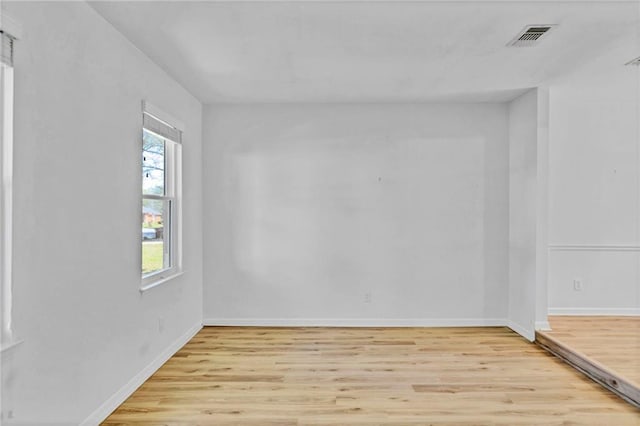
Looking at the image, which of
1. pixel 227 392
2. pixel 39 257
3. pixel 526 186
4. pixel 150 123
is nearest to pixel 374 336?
pixel 227 392

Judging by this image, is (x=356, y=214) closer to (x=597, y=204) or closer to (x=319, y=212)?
(x=319, y=212)

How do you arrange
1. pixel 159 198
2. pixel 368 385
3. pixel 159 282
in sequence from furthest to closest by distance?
1. pixel 159 198
2. pixel 159 282
3. pixel 368 385

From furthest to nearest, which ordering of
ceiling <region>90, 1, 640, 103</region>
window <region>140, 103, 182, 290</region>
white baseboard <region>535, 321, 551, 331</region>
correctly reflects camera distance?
white baseboard <region>535, 321, 551, 331</region> < window <region>140, 103, 182, 290</region> < ceiling <region>90, 1, 640, 103</region>

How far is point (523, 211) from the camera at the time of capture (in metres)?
4.87

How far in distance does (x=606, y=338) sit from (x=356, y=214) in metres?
2.79

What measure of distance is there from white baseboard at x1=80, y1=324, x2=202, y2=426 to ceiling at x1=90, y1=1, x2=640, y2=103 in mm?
2513

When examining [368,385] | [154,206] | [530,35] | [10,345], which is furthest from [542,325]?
[10,345]

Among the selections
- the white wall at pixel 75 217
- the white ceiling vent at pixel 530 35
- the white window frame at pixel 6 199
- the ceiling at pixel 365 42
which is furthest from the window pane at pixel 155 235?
the white ceiling vent at pixel 530 35

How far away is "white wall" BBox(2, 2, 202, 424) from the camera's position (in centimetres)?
214

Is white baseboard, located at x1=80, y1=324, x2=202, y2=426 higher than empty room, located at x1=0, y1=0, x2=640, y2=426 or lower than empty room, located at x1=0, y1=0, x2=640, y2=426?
lower

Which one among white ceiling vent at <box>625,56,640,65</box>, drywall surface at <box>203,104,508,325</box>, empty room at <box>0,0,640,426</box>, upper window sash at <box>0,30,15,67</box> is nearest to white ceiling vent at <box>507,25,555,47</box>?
empty room at <box>0,0,640,426</box>

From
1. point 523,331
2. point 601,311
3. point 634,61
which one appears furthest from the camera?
point 601,311

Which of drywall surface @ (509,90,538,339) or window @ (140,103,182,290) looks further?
drywall surface @ (509,90,538,339)

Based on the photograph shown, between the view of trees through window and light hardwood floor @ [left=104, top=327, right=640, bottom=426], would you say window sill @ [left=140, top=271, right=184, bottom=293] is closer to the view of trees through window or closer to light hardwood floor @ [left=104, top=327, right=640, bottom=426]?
the view of trees through window
